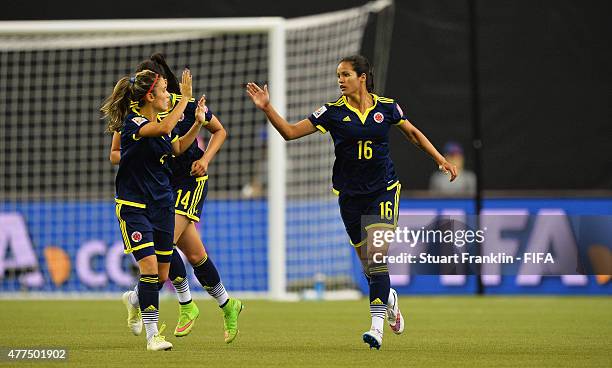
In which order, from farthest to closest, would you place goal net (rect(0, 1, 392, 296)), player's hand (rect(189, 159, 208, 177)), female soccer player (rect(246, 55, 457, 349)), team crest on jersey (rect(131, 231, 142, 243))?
goal net (rect(0, 1, 392, 296)), player's hand (rect(189, 159, 208, 177)), female soccer player (rect(246, 55, 457, 349)), team crest on jersey (rect(131, 231, 142, 243))

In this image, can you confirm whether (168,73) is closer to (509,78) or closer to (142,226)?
(142,226)

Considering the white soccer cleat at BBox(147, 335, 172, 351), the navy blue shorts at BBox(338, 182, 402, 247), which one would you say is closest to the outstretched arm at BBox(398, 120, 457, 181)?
the navy blue shorts at BBox(338, 182, 402, 247)

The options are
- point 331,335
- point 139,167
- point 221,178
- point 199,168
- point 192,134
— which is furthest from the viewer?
point 221,178

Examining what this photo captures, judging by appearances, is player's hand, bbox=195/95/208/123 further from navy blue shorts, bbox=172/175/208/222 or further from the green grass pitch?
the green grass pitch

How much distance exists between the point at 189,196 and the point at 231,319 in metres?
1.00

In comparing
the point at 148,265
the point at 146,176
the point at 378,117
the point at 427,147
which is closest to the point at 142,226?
the point at 148,265

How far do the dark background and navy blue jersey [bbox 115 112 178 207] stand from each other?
10.4 m

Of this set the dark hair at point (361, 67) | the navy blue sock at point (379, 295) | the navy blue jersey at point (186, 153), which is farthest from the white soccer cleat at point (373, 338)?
the navy blue jersey at point (186, 153)

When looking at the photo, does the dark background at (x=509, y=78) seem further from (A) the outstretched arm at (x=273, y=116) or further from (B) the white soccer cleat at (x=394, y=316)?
(A) the outstretched arm at (x=273, y=116)

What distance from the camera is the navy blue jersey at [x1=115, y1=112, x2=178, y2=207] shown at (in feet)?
28.4

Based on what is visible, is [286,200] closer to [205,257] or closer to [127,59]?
[127,59]

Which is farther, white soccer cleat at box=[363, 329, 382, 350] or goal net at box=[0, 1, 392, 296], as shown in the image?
goal net at box=[0, 1, 392, 296]

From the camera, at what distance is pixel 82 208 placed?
16500mm

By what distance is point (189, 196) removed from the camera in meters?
9.70
